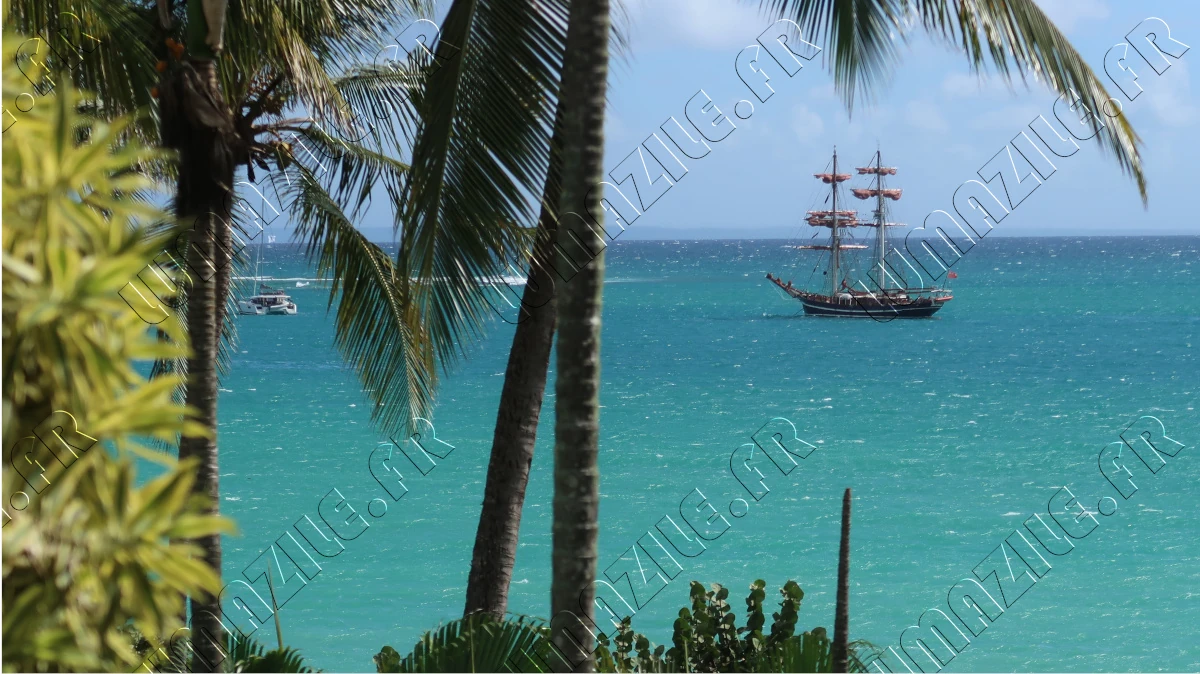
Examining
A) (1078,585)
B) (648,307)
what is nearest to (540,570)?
(1078,585)

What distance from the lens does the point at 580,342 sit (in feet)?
13.5

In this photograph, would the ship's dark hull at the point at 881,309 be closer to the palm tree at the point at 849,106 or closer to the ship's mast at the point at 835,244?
the ship's mast at the point at 835,244

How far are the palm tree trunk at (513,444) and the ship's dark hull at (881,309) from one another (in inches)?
3063

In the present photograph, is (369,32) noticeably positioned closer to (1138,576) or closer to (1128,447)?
(1138,576)

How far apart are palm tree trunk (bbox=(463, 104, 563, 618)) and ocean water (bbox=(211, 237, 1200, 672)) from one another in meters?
0.60

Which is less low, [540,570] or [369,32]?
[369,32]

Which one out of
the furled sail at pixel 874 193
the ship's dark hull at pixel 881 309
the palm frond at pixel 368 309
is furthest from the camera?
the ship's dark hull at pixel 881 309

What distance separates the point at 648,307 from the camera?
10519cm

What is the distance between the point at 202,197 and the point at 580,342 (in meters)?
3.00

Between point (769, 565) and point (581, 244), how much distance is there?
21452 millimetres

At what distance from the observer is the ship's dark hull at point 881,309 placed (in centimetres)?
8538

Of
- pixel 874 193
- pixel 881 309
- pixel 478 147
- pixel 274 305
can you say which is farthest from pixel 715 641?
pixel 274 305

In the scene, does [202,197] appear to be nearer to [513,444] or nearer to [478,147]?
[478,147]

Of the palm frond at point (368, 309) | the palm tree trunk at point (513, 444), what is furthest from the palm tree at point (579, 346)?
the palm frond at point (368, 309)
